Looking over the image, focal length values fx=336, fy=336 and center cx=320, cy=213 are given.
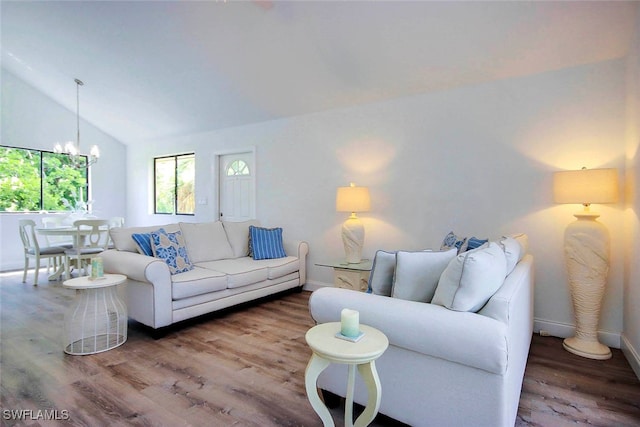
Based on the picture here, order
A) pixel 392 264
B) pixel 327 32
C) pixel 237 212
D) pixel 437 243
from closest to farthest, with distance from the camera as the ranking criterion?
pixel 392 264
pixel 327 32
pixel 437 243
pixel 237 212

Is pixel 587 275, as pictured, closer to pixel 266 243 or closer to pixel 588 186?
pixel 588 186

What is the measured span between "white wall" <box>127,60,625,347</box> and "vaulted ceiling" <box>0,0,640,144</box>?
7.8 inches

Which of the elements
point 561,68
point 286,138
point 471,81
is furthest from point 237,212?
point 561,68

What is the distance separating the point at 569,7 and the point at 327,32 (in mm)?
1852

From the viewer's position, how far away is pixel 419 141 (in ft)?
11.9

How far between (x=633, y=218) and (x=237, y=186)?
15.4 ft

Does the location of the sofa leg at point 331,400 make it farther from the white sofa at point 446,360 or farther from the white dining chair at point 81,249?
the white dining chair at point 81,249

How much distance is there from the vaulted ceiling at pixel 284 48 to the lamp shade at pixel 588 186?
1.01 meters

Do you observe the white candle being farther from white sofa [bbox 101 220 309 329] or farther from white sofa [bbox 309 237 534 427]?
white sofa [bbox 101 220 309 329]

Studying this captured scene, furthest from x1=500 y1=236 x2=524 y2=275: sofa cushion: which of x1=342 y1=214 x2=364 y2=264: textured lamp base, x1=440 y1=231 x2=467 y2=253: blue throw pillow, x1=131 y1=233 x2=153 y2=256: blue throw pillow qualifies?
x1=131 y1=233 x2=153 y2=256: blue throw pillow

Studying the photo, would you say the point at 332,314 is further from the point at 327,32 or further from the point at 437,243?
the point at 327,32

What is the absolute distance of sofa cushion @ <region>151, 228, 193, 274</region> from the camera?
10.3 ft

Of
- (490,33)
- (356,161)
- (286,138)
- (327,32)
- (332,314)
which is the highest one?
(327,32)

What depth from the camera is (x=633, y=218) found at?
7.97 feet
